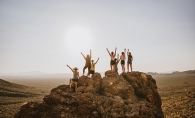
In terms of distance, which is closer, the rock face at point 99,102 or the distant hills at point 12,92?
the rock face at point 99,102

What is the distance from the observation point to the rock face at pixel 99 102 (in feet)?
37.6

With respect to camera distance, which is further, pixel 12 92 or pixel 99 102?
pixel 12 92

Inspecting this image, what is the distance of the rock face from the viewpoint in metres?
11.5

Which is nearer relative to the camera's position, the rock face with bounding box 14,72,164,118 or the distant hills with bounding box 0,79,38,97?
the rock face with bounding box 14,72,164,118

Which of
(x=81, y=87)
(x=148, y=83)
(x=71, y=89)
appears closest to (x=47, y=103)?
(x=71, y=89)

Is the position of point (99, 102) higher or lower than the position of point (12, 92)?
higher

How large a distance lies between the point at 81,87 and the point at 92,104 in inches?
100

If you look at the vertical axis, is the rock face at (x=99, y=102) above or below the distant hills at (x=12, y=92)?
above

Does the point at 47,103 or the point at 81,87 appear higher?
the point at 81,87

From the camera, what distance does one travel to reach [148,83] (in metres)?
16.4

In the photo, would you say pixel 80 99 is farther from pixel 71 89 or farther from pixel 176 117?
pixel 176 117

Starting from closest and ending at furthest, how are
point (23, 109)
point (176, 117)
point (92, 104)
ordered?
point (23, 109)
point (92, 104)
point (176, 117)

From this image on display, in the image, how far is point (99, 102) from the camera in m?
12.3

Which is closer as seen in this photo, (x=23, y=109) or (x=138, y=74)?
(x=23, y=109)
